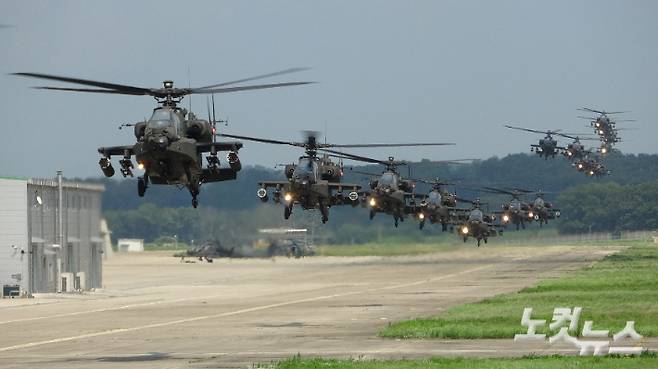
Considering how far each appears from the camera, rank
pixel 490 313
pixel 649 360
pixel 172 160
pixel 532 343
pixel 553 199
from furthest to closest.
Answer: pixel 553 199
pixel 490 313
pixel 532 343
pixel 172 160
pixel 649 360

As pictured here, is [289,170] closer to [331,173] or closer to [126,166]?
[331,173]

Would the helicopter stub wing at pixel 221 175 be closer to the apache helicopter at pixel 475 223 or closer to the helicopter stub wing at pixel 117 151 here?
the helicopter stub wing at pixel 117 151

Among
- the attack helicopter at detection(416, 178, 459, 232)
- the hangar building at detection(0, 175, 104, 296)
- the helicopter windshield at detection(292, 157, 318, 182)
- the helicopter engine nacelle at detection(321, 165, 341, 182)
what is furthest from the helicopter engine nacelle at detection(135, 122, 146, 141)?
the attack helicopter at detection(416, 178, 459, 232)

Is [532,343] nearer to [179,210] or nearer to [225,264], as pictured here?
[179,210]

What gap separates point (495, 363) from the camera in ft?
116

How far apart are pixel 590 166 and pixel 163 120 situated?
9857 centimetres

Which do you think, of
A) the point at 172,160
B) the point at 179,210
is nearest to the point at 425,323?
the point at 172,160

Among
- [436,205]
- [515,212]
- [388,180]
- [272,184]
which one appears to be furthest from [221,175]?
[515,212]

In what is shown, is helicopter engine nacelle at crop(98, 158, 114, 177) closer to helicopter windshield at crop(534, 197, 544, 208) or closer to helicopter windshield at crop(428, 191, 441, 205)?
helicopter windshield at crop(428, 191, 441, 205)

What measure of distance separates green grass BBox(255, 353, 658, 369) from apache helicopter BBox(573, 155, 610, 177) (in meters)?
97.7

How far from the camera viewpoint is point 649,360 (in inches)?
1372

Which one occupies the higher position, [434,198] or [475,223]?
[434,198]

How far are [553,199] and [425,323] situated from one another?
137 metres

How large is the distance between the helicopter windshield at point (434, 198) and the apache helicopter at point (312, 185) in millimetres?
39815
